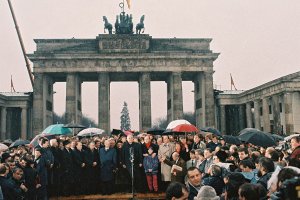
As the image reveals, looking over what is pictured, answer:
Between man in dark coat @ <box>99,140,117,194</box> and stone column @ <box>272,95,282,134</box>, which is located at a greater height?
stone column @ <box>272,95,282,134</box>

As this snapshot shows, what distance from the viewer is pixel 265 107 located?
1794 inches

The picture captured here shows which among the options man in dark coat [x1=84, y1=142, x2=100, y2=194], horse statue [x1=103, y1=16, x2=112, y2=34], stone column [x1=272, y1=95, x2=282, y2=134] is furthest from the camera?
horse statue [x1=103, y1=16, x2=112, y2=34]

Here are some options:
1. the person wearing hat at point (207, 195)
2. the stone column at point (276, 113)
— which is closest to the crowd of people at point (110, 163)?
the person wearing hat at point (207, 195)

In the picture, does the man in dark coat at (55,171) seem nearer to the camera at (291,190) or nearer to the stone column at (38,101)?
the camera at (291,190)

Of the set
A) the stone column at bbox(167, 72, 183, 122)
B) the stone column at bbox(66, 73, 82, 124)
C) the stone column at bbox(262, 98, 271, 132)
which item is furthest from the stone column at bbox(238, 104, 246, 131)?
the stone column at bbox(66, 73, 82, 124)

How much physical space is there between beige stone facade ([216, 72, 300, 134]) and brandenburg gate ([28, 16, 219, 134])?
6.47m

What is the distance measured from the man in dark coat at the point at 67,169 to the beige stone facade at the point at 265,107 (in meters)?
31.6

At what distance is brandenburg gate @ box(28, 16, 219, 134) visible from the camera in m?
46.1

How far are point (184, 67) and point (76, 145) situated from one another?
34631mm

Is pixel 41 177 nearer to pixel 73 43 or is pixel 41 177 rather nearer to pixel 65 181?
pixel 65 181

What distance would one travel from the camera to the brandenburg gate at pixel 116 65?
46062 mm

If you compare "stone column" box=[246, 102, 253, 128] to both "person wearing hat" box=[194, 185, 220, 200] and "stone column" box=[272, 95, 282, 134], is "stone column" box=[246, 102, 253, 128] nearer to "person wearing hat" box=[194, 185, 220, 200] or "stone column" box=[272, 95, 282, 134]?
"stone column" box=[272, 95, 282, 134]

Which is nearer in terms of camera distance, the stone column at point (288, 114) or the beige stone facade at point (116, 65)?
the stone column at point (288, 114)

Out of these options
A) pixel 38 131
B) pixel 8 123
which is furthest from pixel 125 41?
pixel 8 123
